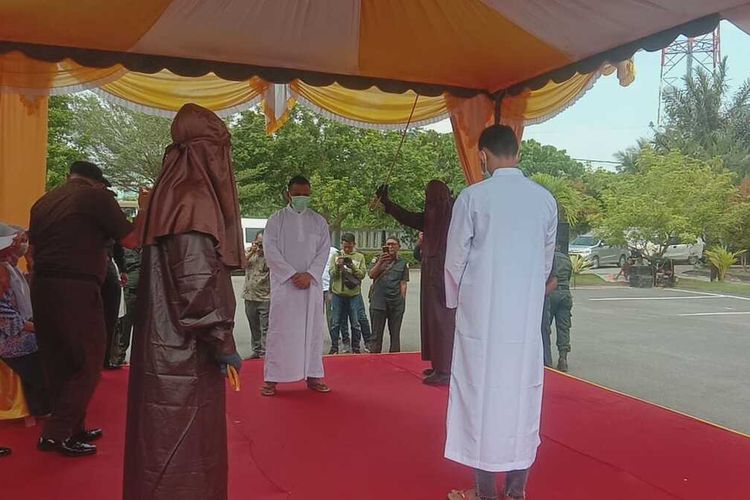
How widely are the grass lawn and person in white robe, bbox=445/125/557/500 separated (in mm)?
15752

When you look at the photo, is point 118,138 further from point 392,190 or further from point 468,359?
point 468,359

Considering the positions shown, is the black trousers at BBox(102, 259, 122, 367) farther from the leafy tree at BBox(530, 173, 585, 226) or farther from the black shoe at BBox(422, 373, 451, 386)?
the leafy tree at BBox(530, 173, 585, 226)

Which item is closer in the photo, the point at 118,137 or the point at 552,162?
A: the point at 118,137

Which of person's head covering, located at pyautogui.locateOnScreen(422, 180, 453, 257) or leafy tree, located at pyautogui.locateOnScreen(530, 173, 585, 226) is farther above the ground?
leafy tree, located at pyautogui.locateOnScreen(530, 173, 585, 226)

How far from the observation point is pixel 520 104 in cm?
540

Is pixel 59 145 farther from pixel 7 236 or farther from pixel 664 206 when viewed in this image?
pixel 664 206

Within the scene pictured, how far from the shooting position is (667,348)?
27.7ft

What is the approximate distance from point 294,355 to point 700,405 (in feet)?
12.0

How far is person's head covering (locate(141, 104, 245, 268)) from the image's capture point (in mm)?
2221

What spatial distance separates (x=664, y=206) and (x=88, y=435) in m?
16.5

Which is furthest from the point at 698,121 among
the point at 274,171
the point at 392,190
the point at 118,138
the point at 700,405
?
the point at 700,405

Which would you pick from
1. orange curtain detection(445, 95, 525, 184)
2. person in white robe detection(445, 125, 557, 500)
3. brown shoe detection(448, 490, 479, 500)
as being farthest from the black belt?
orange curtain detection(445, 95, 525, 184)

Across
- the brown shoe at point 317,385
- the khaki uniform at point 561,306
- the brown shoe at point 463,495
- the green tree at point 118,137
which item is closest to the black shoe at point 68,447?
the brown shoe at point 317,385

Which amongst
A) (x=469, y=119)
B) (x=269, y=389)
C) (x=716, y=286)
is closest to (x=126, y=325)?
(x=269, y=389)
